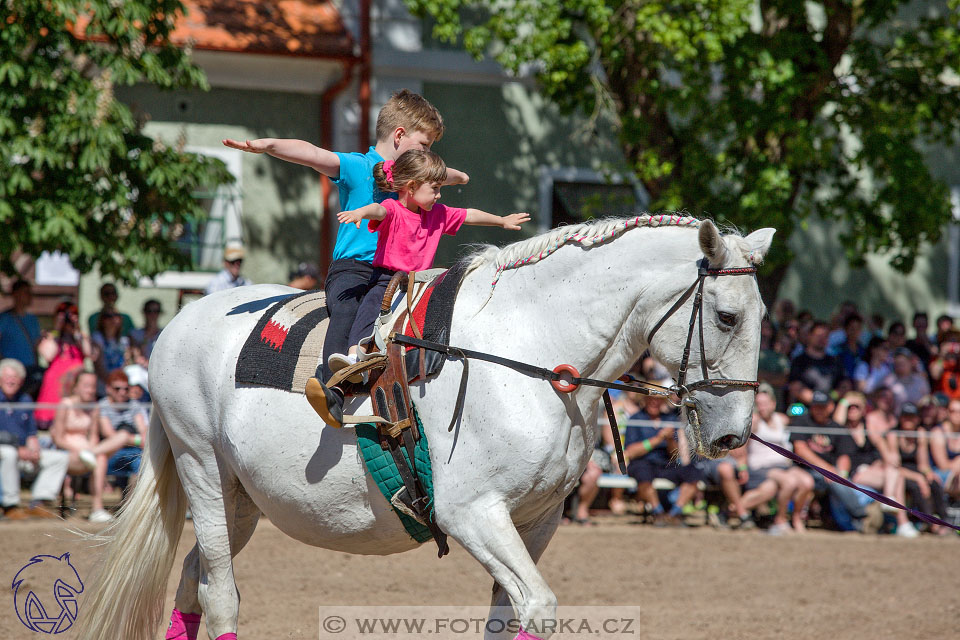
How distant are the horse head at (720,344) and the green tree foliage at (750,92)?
771 cm

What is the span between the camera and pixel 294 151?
391 cm

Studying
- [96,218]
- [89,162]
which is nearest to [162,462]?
[89,162]

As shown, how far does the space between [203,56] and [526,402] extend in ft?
35.5

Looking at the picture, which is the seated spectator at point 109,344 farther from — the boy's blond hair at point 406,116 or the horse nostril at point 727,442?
the horse nostril at point 727,442

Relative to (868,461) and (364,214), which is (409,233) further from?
(868,461)

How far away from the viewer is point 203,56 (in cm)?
1320

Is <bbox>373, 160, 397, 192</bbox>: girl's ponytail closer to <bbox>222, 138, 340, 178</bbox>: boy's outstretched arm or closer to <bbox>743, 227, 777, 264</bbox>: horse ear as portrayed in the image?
<bbox>222, 138, 340, 178</bbox>: boy's outstretched arm

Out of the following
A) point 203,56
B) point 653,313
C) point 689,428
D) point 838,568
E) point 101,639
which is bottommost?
point 838,568

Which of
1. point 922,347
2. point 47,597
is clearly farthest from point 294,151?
point 922,347

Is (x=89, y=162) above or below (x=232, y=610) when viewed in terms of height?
above

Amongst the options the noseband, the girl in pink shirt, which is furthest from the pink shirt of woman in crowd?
the noseband

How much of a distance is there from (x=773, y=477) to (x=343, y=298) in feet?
24.6

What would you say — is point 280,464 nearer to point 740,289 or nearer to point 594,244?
point 594,244

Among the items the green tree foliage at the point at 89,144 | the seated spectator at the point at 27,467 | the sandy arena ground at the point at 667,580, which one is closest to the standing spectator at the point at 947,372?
the sandy arena ground at the point at 667,580
